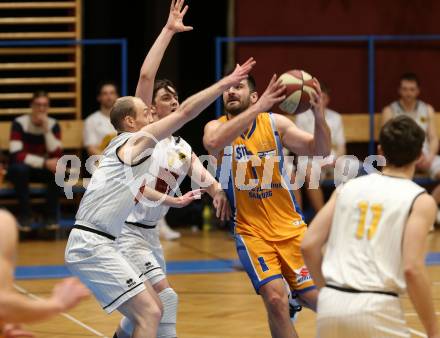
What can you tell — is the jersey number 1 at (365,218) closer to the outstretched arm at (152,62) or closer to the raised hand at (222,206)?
the raised hand at (222,206)

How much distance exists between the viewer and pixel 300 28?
1277 centimetres

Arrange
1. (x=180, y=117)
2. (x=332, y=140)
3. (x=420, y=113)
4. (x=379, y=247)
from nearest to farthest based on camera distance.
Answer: (x=379, y=247), (x=180, y=117), (x=332, y=140), (x=420, y=113)

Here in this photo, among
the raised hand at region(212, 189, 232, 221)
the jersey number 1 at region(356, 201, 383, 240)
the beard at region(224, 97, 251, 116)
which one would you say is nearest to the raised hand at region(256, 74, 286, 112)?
the beard at region(224, 97, 251, 116)

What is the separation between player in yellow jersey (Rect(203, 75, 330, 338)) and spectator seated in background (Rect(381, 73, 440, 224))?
5.74m

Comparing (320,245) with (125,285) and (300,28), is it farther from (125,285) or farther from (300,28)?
(300,28)

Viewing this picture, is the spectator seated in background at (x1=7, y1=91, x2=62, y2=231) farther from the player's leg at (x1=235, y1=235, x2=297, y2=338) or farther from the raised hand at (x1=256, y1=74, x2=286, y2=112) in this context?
the raised hand at (x1=256, y1=74, x2=286, y2=112)

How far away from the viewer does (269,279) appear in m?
5.82

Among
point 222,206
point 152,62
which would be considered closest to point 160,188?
point 222,206

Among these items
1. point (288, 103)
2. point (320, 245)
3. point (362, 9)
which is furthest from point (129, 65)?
point (320, 245)

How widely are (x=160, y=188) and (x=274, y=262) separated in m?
1.03

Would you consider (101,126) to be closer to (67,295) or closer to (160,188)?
(160,188)

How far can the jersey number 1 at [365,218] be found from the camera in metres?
3.88

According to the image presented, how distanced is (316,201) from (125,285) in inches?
250

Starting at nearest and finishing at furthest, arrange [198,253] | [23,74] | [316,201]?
1. [198,253]
2. [316,201]
3. [23,74]
